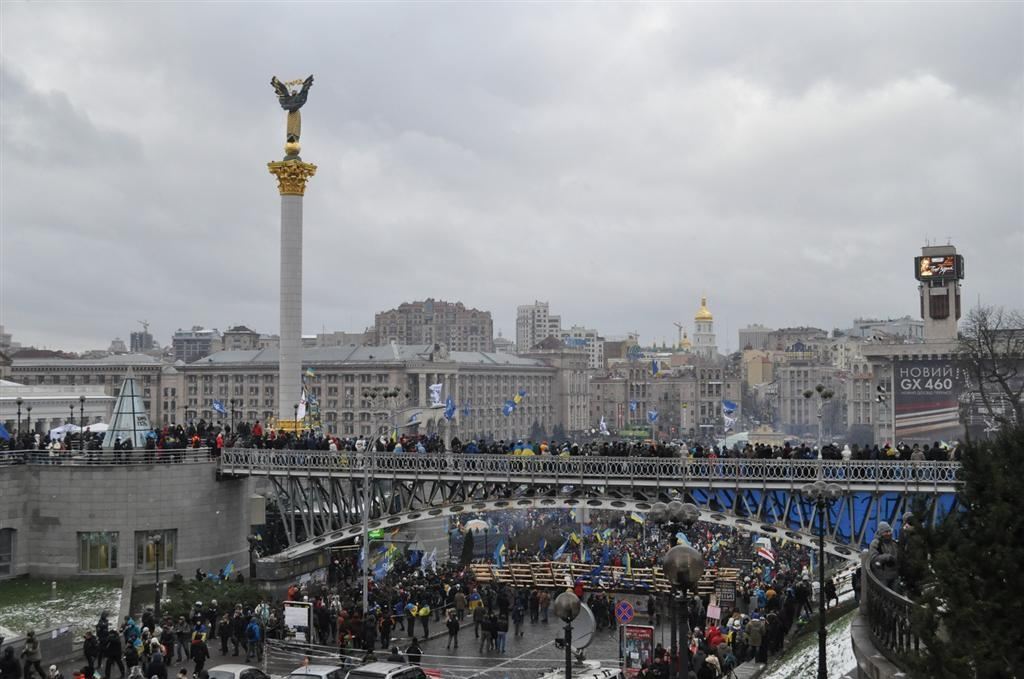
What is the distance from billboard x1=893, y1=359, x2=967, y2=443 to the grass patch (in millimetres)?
66802

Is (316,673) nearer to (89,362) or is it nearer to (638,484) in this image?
(638,484)

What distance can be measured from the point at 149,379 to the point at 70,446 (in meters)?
115

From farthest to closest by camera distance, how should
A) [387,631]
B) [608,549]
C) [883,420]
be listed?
[883,420], [608,549], [387,631]

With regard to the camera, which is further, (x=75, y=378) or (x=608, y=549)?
(x=75, y=378)

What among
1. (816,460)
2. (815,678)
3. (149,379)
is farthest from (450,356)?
(815,678)

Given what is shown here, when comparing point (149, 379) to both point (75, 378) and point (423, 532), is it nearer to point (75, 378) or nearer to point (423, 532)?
point (75, 378)

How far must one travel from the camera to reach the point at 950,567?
32.5 feet

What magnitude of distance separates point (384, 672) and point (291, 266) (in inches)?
1416

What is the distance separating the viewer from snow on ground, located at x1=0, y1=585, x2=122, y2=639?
35.8 metres

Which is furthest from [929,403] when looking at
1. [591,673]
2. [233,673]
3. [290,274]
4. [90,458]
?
[233,673]

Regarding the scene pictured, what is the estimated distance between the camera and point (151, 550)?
138ft

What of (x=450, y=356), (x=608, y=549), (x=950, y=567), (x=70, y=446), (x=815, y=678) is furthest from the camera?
(x=450, y=356)

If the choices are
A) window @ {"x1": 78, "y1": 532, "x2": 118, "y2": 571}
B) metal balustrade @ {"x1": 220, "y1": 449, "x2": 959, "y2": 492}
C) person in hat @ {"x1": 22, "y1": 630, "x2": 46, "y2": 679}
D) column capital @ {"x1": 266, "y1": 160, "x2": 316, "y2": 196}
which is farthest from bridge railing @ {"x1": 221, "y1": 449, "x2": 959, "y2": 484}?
column capital @ {"x1": 266, "y1": 160, "x2": 316, "y2": 196}

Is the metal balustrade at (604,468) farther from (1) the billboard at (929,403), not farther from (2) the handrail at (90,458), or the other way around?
(1) the billboard at (929,403)
